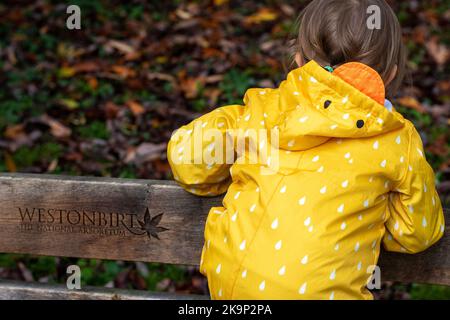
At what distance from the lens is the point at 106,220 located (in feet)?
7.51

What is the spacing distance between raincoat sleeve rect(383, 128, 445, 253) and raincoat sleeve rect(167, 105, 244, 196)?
505 mm

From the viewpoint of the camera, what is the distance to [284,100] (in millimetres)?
1954

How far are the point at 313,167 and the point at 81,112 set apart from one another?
8.89 ft

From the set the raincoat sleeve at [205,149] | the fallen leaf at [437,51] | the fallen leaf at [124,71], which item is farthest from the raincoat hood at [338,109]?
the fallen leaf at [437,51]

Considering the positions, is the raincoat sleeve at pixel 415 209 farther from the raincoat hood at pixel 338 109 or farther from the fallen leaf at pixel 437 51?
the fallen leaf at pixel 437 51

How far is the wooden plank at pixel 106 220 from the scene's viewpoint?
2.24m

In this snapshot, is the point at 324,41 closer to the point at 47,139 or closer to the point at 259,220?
the point at 259,220

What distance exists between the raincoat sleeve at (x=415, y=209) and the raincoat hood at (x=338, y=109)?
12 centimetres

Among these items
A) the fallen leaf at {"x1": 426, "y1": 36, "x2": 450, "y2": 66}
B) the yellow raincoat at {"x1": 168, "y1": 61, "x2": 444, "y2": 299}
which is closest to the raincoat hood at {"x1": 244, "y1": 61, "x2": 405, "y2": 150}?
the yellow raincoat at {"x1": 168, "y1": 61, "x2": 444, "y2": 299}

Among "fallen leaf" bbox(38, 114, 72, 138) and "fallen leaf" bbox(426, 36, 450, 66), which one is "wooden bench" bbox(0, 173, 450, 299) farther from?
"fallen leaf" bbox(426, 36, 450, 66)

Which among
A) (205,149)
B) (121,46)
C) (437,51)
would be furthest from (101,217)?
(437,51)

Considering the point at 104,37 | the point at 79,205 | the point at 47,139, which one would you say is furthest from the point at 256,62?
the point at 79,205

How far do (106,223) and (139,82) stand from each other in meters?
2.44

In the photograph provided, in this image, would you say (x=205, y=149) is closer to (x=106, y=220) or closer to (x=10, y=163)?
(x=106, y=220)
